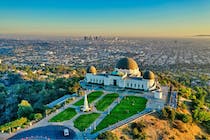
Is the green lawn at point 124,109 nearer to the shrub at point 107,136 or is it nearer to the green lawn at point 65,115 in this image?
the shrub at point 107,136

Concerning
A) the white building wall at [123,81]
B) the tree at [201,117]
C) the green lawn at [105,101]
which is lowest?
the tree at [201,117]

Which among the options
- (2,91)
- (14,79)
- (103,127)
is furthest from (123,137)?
(14,79)

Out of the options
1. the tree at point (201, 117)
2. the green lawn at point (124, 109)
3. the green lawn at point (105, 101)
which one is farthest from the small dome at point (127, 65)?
the tree at point (201, 117)

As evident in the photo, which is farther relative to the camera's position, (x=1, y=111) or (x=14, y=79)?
(x=14, y=79)

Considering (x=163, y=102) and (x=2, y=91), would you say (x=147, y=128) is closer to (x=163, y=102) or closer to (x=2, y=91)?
(x=163, y=102)

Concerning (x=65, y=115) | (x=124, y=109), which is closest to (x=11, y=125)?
(x=65, y=115)

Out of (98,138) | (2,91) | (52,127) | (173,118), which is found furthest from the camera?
(2,91)

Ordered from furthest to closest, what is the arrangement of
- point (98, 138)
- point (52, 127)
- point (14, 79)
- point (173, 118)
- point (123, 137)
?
point (14, 79), point (173, 118), point (52, 127), point (123, 137), point (98, 138)

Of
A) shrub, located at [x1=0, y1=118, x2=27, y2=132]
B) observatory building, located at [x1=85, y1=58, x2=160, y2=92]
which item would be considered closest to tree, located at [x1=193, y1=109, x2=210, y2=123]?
observatory building, located at [x1=85, y1=58, x2=160, y2=92]
